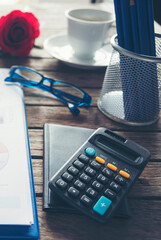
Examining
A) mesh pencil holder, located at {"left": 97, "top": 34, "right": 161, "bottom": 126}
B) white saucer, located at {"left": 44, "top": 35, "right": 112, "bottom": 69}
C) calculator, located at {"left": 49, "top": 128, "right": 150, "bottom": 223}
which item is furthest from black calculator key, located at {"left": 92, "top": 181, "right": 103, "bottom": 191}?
white saucer, located at {"left": 44, "top": 35, "right": 112, "bottom": 69}

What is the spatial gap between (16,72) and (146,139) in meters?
0.32

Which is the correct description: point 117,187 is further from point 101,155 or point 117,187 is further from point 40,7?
point 40,7

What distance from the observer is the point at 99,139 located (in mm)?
428

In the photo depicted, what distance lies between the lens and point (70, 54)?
0.72 m

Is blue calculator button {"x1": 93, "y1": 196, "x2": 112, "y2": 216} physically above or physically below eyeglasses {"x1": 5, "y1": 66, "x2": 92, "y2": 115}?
below

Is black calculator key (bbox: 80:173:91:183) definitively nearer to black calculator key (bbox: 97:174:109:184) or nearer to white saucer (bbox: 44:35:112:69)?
black calculator key (bbox: 97:174:109:184)

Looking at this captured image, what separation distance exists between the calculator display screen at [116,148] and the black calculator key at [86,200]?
0.30 feet

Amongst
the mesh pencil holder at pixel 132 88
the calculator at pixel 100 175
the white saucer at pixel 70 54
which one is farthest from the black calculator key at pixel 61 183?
the white saucer at pixel 70 54

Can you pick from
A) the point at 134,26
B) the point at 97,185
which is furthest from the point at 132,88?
the point at 97,185

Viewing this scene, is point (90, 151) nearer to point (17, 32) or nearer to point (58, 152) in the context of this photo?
point (58, 152)

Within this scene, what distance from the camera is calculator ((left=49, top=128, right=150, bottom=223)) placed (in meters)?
0.34

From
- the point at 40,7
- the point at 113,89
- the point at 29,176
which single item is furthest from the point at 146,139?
the point at 40,7

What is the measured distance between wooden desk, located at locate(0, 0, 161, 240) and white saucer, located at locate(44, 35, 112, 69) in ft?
0.08

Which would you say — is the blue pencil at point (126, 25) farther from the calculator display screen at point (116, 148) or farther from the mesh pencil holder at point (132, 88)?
the calculator display screen at point (116, 148)
